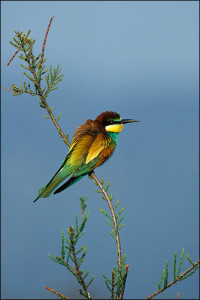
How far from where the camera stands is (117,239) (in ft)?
5.64

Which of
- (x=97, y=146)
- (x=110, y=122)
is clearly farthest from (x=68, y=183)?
(x=110, y=122)

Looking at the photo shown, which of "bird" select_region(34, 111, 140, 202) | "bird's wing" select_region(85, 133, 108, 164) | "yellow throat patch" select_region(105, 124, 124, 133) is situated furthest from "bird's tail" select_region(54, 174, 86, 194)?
"yellow throat patch" select_region(105, 124, 124, 133)

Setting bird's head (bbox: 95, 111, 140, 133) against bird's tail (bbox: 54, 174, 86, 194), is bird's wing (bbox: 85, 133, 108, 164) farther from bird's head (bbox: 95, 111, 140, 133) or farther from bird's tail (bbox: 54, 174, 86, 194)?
bird's tail (bbox: 54, 174, 86, 194)

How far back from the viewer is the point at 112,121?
3062 millimetres

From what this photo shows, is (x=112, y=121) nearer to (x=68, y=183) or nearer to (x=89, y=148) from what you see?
(x=89, y=148)

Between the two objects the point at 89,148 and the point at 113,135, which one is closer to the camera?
the point at 89,148

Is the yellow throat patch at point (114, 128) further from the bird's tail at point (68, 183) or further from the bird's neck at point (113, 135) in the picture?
the bird's tail at point (68, 183)

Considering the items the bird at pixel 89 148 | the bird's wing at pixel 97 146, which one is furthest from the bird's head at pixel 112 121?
the bird's wing at pixel 97 146

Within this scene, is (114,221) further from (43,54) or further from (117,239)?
(43,54)

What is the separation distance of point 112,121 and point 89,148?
33 centimetres

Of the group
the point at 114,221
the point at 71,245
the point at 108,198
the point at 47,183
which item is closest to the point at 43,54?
the point at 47,183

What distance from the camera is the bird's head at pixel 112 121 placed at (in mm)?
3037

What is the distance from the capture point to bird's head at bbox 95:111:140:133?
3.04m

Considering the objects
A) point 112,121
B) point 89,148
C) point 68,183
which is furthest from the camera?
point 112,121
